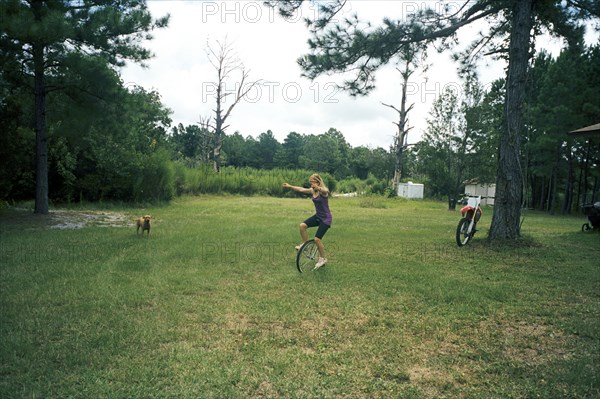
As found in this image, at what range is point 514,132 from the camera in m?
9.11

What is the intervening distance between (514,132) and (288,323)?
746 cm

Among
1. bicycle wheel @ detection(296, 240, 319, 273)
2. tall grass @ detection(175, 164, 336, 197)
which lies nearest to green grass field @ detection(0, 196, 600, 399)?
bicycle wheel @ detection(296, 240, 319, 273)

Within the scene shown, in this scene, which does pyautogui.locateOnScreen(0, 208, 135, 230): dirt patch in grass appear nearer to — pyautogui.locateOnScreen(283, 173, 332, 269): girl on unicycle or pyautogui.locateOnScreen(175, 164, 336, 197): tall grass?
pyautogui.locateOnScreen(283, 173, 332, 269): girl on unicycle

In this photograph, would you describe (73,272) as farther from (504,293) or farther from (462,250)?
(462,250)

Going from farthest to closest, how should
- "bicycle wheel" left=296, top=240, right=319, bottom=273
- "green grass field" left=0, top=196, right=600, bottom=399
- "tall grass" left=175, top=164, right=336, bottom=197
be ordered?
"tall grass" left=175, top=164, right=336, bottom=197 < "bicycle wheel" left=296, top=240, right=319, bottom=273 < "green grass field" left=0, top=196, right=600, bottom=399

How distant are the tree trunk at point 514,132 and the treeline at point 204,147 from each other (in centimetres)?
193

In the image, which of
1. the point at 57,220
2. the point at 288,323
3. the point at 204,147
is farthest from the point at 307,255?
the point at 204,147

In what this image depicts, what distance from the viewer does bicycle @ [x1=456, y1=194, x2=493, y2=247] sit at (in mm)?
9328

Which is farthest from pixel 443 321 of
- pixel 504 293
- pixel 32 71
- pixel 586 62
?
pixel 586 62

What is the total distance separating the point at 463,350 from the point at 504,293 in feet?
7.45

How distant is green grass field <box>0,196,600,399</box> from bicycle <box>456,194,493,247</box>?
1010mm

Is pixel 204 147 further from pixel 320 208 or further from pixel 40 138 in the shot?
pixel 320 208

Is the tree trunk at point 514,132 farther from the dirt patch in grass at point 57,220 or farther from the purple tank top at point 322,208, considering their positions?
the dirt patch in grass at point 57,220

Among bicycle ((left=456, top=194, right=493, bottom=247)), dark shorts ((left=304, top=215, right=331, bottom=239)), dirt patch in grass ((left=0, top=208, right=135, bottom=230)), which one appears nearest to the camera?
dark shorts ((left=304, top=215, right=331, bottom=239))
